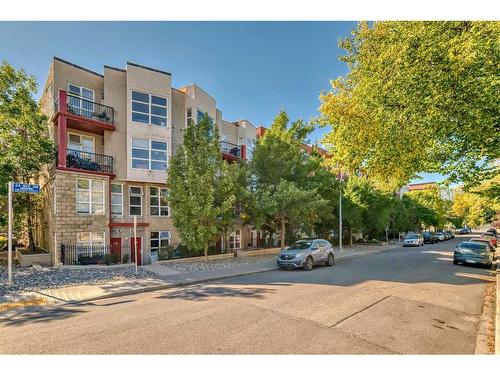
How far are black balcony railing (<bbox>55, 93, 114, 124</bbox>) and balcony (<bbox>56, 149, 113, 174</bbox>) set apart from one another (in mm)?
2388

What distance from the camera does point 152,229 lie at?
1989 centimetres

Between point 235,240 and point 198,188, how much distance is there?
12257mm

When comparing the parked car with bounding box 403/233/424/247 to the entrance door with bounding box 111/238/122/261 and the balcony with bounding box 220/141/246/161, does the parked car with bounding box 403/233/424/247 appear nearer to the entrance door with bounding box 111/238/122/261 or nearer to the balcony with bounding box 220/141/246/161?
the balcony with bounding box 220/141/246/161

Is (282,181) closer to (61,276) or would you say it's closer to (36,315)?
(61,276)

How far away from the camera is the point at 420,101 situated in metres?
8.16

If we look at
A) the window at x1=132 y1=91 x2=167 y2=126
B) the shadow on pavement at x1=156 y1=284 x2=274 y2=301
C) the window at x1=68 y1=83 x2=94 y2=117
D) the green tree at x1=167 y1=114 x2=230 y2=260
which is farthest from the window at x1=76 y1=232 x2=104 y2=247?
the shadow on pavement at x1=156 y1=284 x2=274 y2=301

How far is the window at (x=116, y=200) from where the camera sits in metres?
18.6

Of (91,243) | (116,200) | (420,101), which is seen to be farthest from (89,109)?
(420,101)

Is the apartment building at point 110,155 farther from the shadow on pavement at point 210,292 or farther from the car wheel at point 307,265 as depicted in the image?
the car wheel at point 307,265

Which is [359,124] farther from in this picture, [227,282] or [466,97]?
[227,282]

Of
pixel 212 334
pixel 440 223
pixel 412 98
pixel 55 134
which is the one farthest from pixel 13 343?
pixel 440 223

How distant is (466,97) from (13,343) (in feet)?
39.7

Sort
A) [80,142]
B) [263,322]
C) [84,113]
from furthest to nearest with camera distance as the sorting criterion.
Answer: [80,142]
[84,113]
[263,322]

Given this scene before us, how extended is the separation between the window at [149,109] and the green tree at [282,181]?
24.1ft
